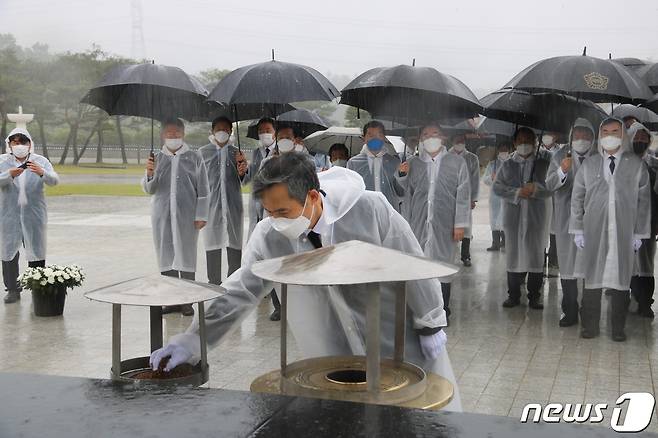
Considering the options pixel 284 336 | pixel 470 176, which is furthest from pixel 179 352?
pixel 470 176

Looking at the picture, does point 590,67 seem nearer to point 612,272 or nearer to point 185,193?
point 612,272

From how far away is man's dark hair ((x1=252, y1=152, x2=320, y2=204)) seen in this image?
272cm

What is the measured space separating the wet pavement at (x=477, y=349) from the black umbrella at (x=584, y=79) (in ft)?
6.93

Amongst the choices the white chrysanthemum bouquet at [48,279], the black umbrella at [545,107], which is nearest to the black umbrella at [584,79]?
the black umbrella at [545,107]

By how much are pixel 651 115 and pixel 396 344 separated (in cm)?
979

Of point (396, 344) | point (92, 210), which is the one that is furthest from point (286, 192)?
point (92, 210)

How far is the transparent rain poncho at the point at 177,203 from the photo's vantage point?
Result: 7.91m

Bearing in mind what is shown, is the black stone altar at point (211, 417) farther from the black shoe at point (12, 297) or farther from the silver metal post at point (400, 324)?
the black shoe at point (12, 297)

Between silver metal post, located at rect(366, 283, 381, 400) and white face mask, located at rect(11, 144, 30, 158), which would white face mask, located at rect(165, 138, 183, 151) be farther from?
silver metal post, located at rect(366, 283, 381, 400)

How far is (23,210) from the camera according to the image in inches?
332

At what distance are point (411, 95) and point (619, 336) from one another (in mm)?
2996

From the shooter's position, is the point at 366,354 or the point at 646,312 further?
the point at 646,312

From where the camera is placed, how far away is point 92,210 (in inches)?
775

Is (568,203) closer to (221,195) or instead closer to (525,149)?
(525,149)
